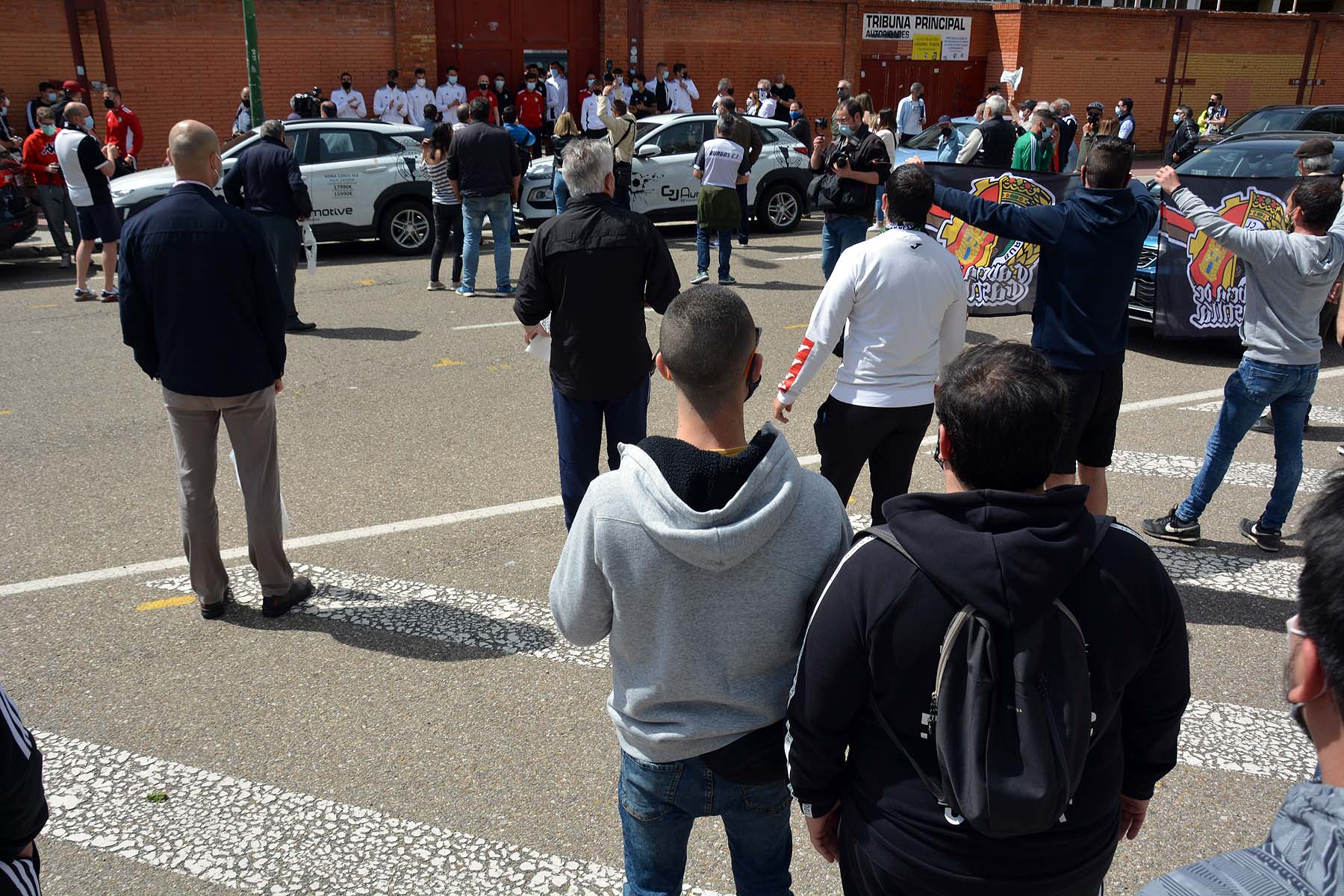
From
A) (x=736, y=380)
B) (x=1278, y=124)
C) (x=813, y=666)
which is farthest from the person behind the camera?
(x=1278, y=124)

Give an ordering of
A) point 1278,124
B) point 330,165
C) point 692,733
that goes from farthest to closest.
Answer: point 1278,124, point 330,165, point 692,733

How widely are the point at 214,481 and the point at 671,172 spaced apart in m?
11.1

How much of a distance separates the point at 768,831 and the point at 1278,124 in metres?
21.5

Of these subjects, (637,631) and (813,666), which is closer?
(813,666)

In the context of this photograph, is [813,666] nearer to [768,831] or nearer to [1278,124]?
[768,831]

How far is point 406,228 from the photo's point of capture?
1385 centimetres

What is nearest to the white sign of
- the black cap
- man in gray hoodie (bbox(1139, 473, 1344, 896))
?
the black cap

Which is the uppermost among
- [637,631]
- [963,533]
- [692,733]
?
[963,533]

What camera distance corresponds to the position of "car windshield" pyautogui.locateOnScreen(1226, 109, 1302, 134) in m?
19.4

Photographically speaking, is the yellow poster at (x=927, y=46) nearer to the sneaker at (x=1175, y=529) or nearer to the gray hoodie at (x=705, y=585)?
the sneaker at (x=1175, y=529)

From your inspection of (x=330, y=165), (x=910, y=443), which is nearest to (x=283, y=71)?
(x=330, y=165)

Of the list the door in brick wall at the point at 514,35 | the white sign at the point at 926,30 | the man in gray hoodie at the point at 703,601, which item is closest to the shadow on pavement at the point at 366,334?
the man in gray hoodie at the point at 703,601

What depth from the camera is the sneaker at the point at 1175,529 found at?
567 centimetres

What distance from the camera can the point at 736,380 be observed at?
8.26 ft
